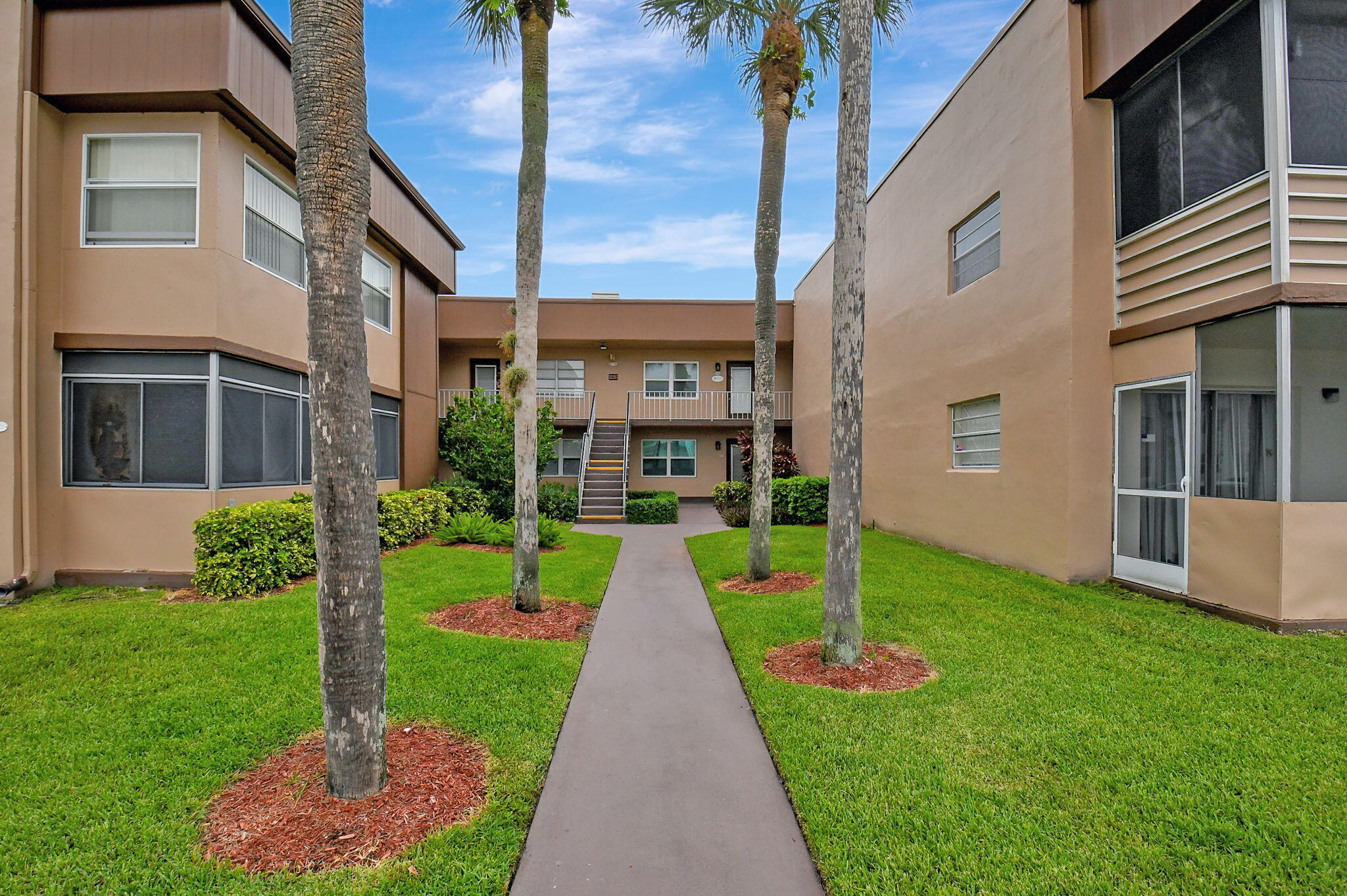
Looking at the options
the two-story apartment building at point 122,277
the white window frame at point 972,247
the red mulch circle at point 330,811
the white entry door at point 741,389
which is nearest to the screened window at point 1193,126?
the white window frame at point 972,247

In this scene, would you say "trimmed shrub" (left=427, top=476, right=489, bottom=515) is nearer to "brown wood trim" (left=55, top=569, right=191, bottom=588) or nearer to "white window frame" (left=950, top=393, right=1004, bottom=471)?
"brown wood trim" (left=55, top=569, right=191, bottom=588)

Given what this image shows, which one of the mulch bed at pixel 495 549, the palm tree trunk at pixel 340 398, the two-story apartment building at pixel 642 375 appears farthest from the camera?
the two-story apartment building at pixel 642 375

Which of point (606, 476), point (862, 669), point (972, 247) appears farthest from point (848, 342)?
point (606, 476)

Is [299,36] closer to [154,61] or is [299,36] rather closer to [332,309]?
[332,309]

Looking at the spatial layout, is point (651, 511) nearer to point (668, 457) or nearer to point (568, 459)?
point (668, 457)

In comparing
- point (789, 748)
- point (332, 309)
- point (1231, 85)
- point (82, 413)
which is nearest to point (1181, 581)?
point (1231, 85)

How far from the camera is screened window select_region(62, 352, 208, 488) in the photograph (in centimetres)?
775

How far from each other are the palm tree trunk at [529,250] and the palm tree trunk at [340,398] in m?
3.65

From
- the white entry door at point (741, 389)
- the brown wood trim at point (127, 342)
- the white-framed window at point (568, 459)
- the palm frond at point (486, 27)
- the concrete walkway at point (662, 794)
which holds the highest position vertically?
the palm frond at point (486, 27)

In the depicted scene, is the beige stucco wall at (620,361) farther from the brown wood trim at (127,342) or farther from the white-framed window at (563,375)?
the brown wood trim at (127,342)

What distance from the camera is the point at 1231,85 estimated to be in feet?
20.6

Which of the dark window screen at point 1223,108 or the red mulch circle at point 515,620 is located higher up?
the dark window screen at point 1223,108

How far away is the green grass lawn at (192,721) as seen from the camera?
2.58 meters

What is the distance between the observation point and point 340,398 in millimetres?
2926
